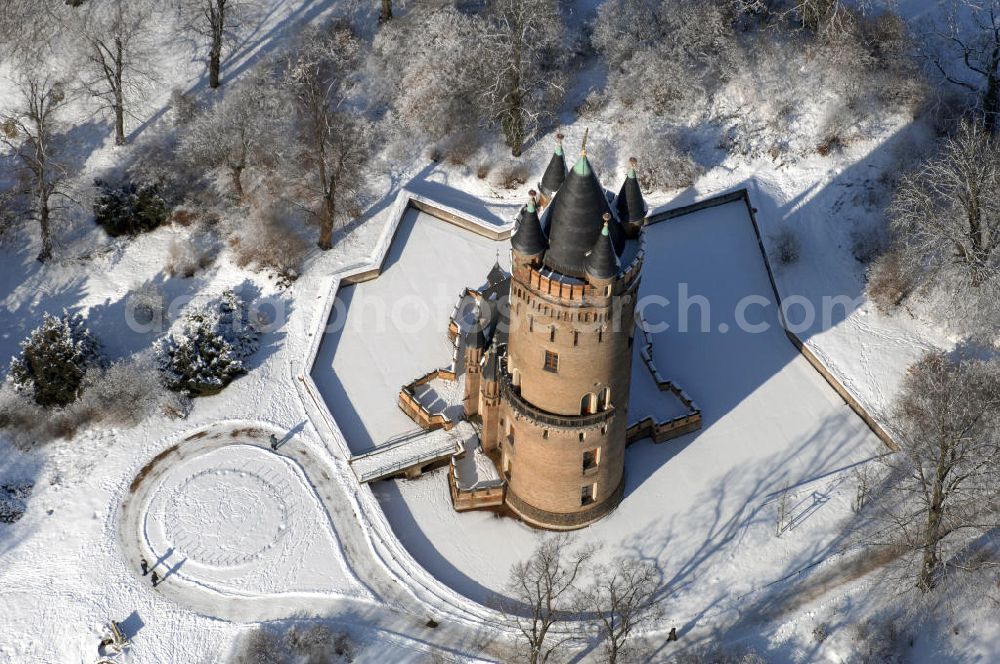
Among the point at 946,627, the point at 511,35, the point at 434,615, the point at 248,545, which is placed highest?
the point at 511,35

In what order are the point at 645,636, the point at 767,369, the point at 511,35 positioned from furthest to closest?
the point at 511,35
the point at 767,369
the point at 645,636

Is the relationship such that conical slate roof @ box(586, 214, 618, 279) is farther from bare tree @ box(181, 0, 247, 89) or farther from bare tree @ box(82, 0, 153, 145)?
bare tree @ box(181, 0, 247, 89)

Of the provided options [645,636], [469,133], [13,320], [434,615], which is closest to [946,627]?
[645,636]

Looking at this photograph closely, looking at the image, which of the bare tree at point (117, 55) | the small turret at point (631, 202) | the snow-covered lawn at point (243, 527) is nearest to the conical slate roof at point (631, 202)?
the small turret at point (631, 202)

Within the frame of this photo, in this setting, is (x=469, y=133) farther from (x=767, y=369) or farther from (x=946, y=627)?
(x=946, y=627)

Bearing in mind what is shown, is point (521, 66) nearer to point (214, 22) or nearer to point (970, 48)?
point (214, 22)

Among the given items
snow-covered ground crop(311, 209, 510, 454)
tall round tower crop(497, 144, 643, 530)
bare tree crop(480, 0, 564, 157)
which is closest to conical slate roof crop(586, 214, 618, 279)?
tall round tower crop(497, 144, 643, 530)
